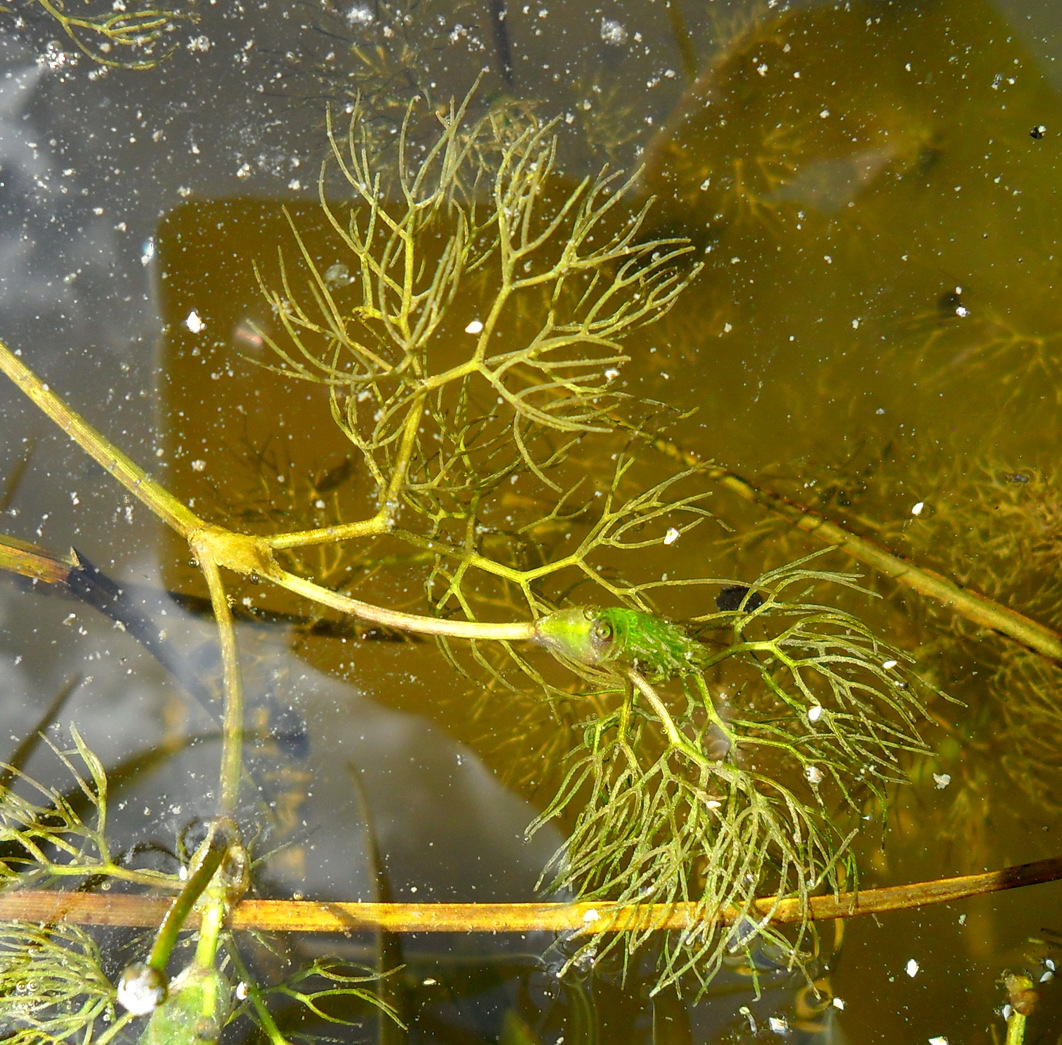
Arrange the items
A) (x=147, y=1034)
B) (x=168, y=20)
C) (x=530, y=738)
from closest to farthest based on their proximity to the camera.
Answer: (x=147, y=1034) → (x=168, y=20) → (x=530, y=738)

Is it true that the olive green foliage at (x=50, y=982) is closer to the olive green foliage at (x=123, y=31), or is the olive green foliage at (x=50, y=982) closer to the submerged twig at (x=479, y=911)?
the submerged twig at (x=479, y=911)

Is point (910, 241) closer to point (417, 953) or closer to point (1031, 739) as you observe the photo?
point (1031, 739)

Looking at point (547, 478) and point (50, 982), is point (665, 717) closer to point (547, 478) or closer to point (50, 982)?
point (547, 478)

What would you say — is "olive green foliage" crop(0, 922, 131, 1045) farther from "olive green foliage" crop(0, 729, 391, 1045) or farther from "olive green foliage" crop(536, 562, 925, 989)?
"olive green foliage" crop(536, 562, 925, 989)

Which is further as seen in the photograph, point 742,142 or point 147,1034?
point 742,142

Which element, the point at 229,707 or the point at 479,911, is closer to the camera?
the point at 229,707

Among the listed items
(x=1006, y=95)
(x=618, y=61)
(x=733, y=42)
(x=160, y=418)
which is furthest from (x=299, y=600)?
(x=1006, y=95)

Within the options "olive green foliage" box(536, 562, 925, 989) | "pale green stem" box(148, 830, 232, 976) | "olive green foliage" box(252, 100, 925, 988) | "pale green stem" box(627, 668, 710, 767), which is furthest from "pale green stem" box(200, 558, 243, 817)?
"pale green stem" box(627, 668, 710, 767)

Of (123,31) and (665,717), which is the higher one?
(123,31)

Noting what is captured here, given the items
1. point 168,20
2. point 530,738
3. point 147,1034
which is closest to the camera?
point 147,1034

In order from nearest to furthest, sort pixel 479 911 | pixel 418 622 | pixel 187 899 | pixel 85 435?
pixel 187 899, pixel 418 622, pixel 85 435, pixel 479 911

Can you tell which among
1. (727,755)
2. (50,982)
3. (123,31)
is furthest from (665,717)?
(123,31)
